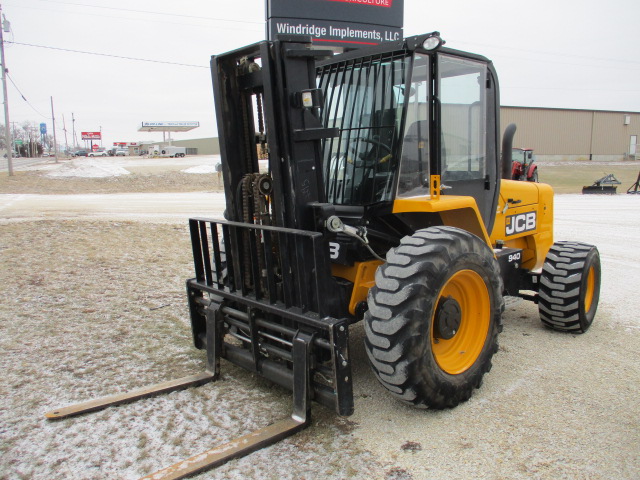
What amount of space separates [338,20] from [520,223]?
5.50m

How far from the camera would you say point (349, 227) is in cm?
334

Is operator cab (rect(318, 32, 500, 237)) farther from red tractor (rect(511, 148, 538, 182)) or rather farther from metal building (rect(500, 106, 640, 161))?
metal building (rect(500, 106, 640, 161))

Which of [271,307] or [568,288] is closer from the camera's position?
[271,307]

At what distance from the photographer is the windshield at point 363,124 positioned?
3.61 meters

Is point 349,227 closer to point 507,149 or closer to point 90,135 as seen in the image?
point 507,149

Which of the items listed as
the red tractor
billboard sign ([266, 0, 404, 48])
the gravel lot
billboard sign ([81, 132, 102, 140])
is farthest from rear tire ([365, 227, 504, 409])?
billboard sign ([81, 132, 102, 140])

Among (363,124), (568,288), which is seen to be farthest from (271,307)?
(568,288)

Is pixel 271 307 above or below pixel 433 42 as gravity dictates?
below

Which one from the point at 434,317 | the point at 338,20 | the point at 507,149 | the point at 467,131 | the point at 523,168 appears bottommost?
the point at 434,317

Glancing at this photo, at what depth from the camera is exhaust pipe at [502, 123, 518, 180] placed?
4.54m

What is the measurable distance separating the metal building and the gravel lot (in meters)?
41.7

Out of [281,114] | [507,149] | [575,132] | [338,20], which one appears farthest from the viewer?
[575,132]

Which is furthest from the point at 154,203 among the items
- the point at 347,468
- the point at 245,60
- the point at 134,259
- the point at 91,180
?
the point at 347,468

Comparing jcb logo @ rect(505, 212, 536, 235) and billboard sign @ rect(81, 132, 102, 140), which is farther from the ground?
billboard sign @ rect(81, 132, 102, 140)
